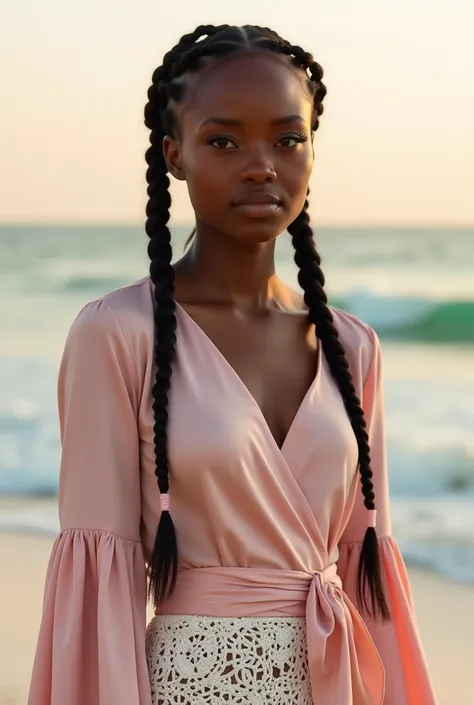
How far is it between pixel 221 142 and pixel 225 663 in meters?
0.88

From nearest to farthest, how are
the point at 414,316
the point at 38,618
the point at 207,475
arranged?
1. the point at 207,475
2. the point at 38,618
3. the point at 414,316

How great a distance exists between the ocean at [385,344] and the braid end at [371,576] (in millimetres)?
3617

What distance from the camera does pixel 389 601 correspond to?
9.77ft

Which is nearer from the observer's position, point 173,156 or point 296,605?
point 296,605

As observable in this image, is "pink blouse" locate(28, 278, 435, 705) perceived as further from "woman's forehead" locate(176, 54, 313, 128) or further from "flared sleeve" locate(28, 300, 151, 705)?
"woman's forehead" locate(176, 54, 313, 128)

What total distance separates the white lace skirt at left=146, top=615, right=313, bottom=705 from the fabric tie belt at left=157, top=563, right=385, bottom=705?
23 mm

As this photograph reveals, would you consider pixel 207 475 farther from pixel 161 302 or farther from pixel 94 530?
pixel 161 302

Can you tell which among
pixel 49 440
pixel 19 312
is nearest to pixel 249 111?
pixel 49 440

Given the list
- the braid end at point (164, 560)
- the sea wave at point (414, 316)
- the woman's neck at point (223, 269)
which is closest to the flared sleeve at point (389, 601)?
the woman's neck at point (223, 269)

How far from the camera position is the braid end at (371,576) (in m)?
2.92

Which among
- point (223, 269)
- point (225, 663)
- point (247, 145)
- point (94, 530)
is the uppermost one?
point (247, 145)

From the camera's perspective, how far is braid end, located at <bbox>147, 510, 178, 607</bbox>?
261 centimetres

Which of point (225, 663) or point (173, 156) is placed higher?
point (173, 156)

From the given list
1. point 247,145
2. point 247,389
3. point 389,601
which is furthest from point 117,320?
point 389,601
